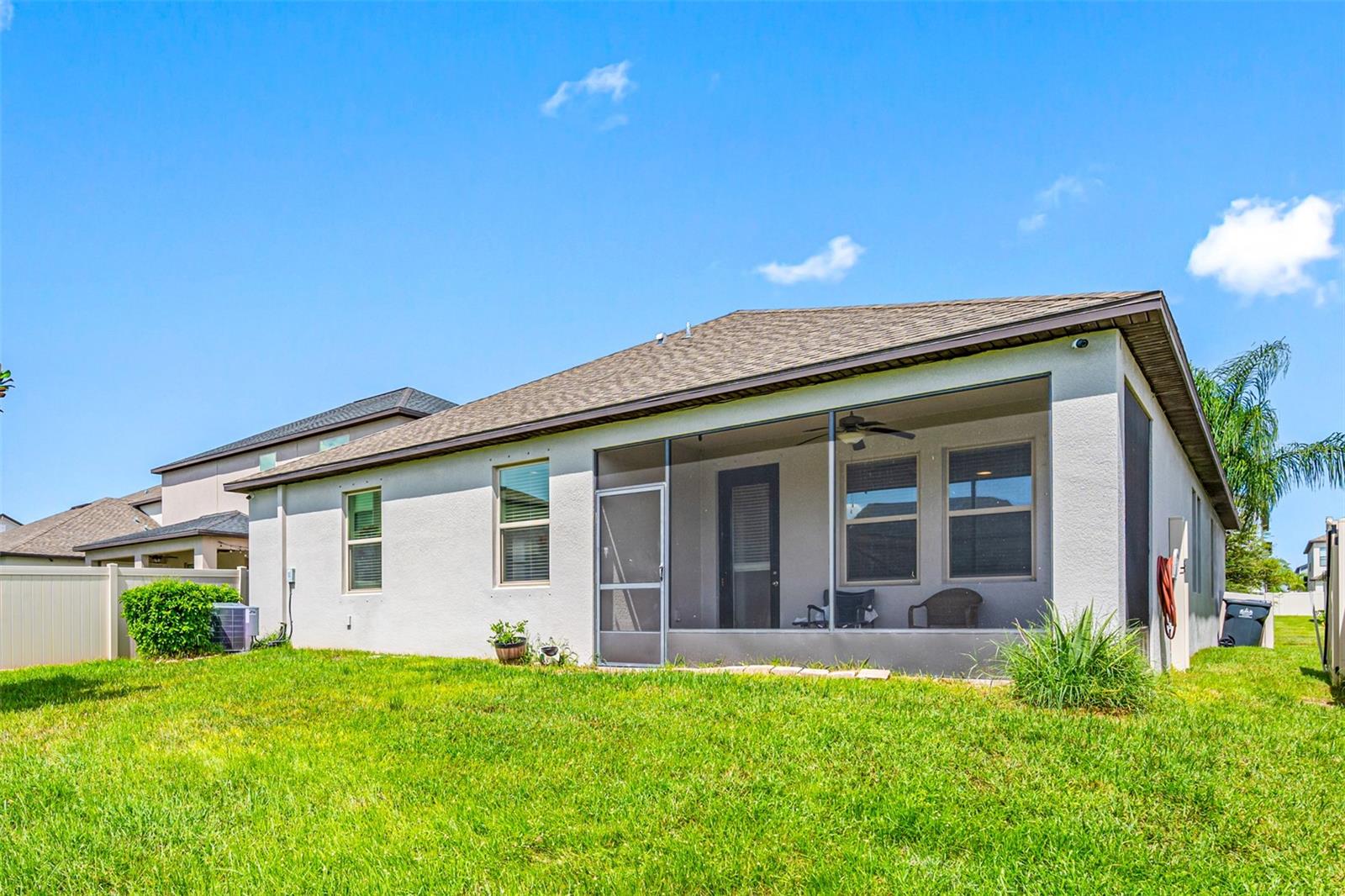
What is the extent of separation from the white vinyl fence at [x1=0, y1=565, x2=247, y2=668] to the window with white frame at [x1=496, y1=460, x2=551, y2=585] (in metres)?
6.60

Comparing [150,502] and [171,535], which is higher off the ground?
[150,502]

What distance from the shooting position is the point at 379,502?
13930 millimetres

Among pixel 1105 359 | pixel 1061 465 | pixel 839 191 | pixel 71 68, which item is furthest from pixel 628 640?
pixel 71 68

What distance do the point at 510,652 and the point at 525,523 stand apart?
1832mm

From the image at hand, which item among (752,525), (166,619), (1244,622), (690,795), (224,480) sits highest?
(224,480)

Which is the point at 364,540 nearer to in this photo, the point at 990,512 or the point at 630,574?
the point at 630,574

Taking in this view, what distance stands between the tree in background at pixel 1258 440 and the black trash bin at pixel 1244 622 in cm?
956

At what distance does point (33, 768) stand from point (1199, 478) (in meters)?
17.5

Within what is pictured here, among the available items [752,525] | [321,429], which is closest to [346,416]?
[321,429]

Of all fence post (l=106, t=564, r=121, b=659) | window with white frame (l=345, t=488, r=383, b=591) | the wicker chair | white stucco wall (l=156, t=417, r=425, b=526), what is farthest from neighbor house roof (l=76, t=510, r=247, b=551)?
the wicker chair

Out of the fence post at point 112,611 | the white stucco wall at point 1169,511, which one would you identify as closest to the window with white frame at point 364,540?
the fence post at point 112,611

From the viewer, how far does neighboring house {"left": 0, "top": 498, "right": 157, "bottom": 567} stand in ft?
89.0

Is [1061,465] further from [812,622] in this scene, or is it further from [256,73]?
[256,73]

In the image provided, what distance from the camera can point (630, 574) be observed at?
10.9 m
